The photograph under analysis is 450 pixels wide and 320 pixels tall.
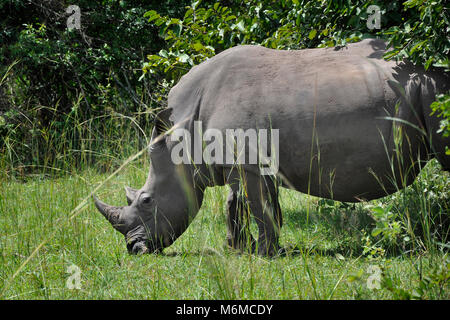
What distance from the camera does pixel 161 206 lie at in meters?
4.58

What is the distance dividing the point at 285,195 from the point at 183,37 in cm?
238

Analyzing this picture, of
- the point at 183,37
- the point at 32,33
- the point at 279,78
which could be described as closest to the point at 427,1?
the point at 279,78

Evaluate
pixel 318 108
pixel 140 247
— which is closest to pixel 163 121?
pixel 140 247

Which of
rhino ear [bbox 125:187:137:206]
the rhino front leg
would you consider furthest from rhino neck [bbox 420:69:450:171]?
rhino ear [bbox 125:187:137:206]

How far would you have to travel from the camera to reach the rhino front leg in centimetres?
422

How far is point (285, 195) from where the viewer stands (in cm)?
692

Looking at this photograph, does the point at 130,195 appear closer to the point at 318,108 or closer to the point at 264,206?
the point at 264,206

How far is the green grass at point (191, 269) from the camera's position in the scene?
117 inches

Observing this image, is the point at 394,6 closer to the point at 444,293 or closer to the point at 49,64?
the point at 444,293

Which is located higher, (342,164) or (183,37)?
(183,37)

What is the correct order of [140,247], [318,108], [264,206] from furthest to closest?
1. [140,247]
2. [264,206]
3. [318,108]

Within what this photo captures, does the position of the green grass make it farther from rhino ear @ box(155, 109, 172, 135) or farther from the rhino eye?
rhino ear @ box(155, 109, 172, 135)

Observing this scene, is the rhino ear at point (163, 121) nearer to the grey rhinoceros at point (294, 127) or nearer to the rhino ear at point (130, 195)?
the grey rhinoceros at point (294, 127)

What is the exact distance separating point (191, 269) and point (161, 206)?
97 centimetres
